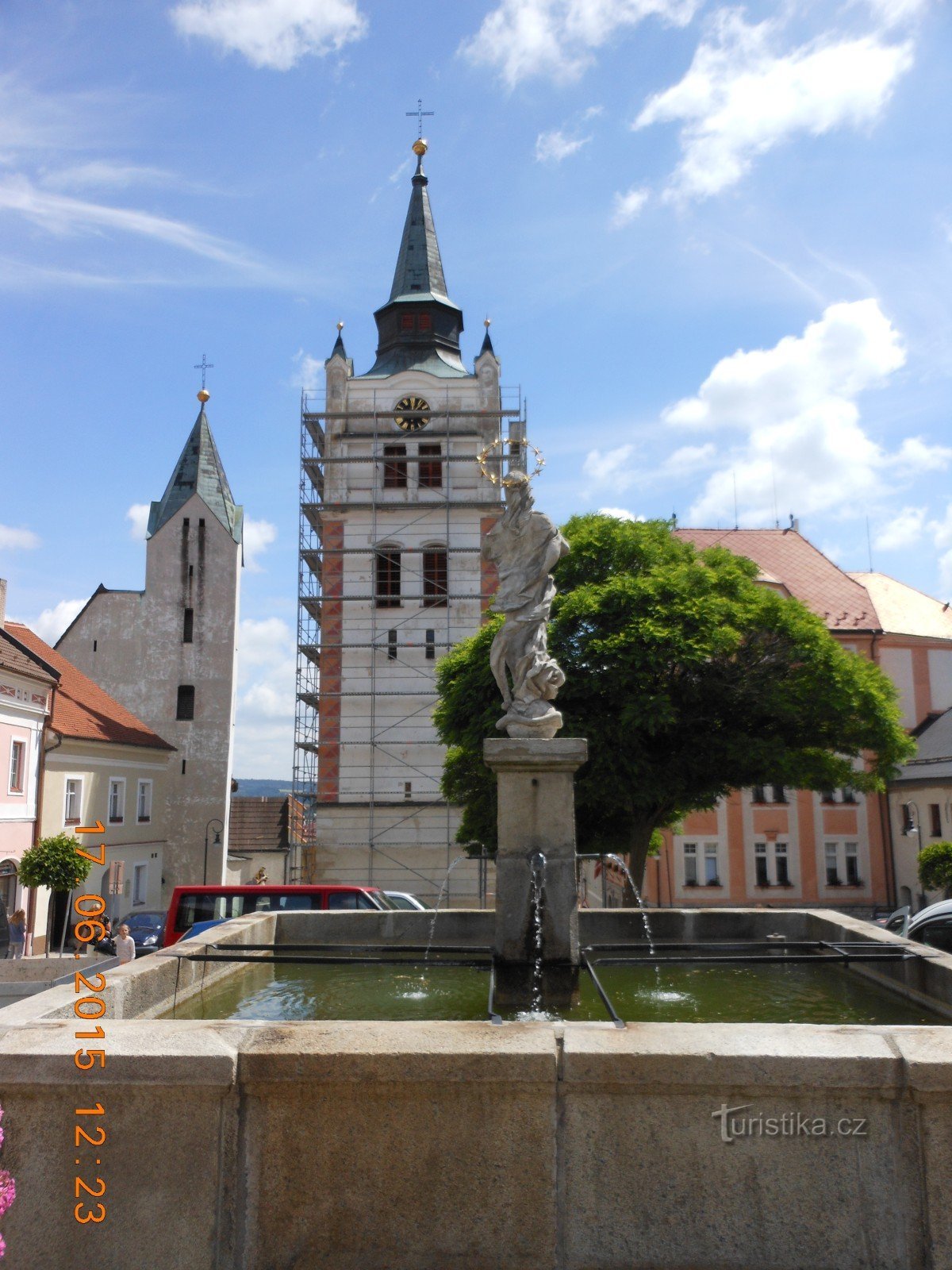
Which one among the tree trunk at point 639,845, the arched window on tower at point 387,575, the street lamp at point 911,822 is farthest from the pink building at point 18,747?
the street lamp at point 911,822

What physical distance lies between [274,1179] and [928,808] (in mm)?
38620

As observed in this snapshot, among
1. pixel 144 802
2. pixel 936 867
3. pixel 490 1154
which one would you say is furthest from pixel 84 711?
pixel 490 1154

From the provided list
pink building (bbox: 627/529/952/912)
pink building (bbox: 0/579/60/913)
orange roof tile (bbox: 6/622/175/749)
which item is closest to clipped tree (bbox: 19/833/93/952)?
pink building (bbox: 0/579/60/913)

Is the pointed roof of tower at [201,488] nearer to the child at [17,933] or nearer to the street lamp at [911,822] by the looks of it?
the child at [17,933]

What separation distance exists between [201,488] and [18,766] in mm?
20694

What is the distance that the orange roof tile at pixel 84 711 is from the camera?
34.6 metres

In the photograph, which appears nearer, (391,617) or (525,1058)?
(525,1058)

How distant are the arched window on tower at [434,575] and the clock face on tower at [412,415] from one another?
19.3 ft

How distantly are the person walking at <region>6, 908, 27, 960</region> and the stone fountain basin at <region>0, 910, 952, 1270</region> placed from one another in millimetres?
24103

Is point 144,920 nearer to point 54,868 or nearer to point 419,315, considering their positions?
point 54,868

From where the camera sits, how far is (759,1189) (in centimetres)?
432

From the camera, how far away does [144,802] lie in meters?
41.0

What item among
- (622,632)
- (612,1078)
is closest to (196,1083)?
(612,1078)

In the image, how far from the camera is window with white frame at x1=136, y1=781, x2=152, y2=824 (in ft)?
132
